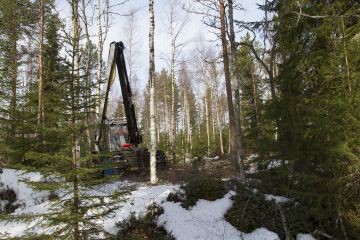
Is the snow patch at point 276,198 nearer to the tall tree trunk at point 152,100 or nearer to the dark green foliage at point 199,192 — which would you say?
the dark green foliage at point 199,192

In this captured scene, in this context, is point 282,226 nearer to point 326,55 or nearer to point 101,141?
Result: point 326,55

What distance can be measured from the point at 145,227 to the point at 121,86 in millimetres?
7650

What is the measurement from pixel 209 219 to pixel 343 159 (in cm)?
347

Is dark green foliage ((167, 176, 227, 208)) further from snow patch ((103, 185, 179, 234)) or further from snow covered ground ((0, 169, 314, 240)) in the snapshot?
snow patch ((103, 185, 179, 234))

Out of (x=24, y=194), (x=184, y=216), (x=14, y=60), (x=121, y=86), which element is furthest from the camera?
(x=14, y=60)

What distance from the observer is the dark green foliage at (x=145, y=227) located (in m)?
7.67

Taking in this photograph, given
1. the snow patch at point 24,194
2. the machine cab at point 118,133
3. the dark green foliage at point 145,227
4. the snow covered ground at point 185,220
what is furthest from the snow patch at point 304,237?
the machine cab at point 118,133

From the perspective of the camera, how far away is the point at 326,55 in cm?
768

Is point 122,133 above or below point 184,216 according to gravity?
above

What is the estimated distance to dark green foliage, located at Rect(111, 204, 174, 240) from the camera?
767cm

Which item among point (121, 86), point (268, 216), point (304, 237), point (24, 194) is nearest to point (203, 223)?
point (268, 216)

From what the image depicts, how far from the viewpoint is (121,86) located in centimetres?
1402

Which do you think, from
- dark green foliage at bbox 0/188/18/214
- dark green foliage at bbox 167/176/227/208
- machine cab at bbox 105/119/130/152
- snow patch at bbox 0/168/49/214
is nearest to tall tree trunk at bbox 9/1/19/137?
snow patch at bbox 0/168/49/214

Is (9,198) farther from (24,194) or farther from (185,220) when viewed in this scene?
(185,220)
